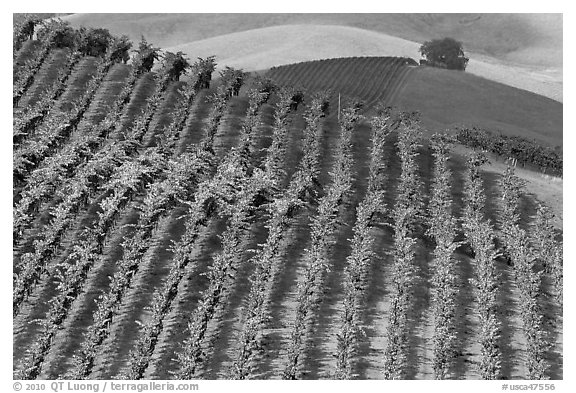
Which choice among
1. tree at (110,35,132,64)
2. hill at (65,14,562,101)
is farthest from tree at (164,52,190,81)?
hill at (65,14,562,101)

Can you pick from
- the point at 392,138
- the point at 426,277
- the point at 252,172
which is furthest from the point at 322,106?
the point at 426,277

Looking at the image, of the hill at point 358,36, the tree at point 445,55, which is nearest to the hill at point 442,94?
the hill at point 358,36

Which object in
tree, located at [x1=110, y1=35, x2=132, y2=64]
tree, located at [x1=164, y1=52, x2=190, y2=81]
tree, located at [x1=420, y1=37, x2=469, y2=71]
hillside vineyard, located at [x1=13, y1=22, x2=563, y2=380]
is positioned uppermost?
tree, located at [x1=420, y1=37, x2=469, y2=71]

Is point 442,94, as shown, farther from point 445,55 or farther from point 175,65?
point 175,65

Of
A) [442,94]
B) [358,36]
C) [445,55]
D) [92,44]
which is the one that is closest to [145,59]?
[92,44]

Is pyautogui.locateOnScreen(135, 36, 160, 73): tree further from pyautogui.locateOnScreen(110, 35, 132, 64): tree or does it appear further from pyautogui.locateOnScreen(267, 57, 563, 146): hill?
pyautogui.locateOnScreen(267, 57, 563, 146): hill
